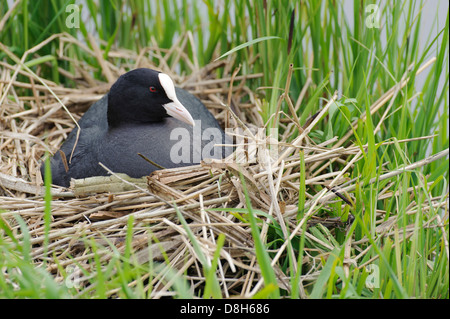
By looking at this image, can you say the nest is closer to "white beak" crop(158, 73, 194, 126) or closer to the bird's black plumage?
the bird's black plumage

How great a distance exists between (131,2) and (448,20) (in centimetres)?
176

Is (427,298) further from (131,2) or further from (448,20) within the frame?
(131,2)

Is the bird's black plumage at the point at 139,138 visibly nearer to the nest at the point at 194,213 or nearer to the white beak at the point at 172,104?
the white beak at the point at 172,104

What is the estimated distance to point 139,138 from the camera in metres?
2.37

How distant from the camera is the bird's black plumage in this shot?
2299 millimetres

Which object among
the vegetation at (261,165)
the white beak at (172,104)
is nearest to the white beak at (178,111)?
the white beak at (172,104)

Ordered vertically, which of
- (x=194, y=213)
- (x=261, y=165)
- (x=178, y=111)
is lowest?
(x=194, y=213)

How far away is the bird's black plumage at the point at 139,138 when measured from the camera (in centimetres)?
230

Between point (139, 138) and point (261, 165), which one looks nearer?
point (261, 165)

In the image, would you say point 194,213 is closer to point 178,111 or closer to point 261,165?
point 261,165

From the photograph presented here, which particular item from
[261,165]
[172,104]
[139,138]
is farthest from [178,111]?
[261,165]

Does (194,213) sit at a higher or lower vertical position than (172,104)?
lower

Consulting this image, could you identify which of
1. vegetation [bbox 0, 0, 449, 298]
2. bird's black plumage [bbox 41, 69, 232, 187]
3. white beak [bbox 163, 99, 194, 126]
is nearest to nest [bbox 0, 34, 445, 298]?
vegetation [bbox 0, 0, 449, 298]
